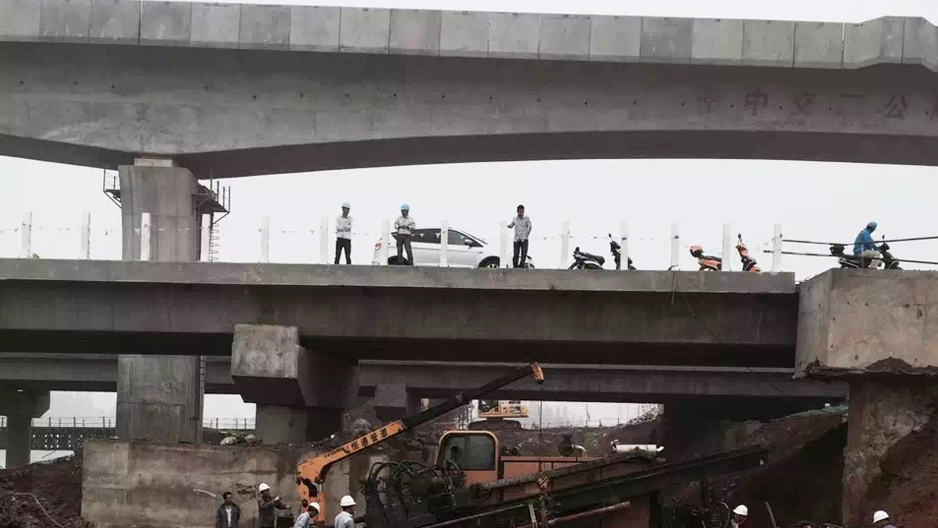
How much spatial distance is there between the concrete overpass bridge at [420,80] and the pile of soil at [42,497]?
25.8ft

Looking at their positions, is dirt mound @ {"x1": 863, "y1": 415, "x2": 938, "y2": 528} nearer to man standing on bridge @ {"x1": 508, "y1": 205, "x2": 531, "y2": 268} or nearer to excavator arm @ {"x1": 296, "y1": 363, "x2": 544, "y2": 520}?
excavator arm @ {"x1": 296, "y1": 363, "x2": 544, "y2": 520}

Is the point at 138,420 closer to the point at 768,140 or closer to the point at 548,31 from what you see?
the point at 548,31

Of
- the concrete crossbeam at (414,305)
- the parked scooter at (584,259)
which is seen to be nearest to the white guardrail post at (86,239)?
the concrete crossbeam at (414,305)

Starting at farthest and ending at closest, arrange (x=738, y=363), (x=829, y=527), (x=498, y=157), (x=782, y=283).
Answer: (x=498, y=157)
(x=738, y=363)
(x=782, y=283)
(x=829, y=527)

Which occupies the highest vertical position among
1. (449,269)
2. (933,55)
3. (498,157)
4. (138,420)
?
(933,55)

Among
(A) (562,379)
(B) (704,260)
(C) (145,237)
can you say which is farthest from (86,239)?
(A) (562,379)

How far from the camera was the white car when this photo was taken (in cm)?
2935

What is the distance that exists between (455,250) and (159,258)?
7315 mm

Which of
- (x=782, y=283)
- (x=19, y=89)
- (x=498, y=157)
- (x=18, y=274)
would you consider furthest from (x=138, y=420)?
(x=782, y=283)

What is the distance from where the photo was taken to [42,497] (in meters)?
24.8

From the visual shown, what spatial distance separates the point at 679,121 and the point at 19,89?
53.5 feet

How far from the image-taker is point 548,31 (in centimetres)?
2888

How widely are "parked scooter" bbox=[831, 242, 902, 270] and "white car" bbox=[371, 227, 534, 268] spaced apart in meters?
9.12

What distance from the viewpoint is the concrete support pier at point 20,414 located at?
2301 inches
